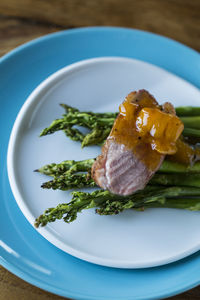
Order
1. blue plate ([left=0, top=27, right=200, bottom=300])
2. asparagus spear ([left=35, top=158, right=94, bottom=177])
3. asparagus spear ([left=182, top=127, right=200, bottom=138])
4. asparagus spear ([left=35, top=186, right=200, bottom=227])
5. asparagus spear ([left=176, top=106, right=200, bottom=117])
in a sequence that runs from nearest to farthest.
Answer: blue plate ([left=0, top=27, right=200, bottom=300]) < asparagus spear ([left=35, top=186, right=200, bottom=227]) < asparagus spear ([left=35, top=158, right=94, bottom=177]) < asparagus spear ([left=182, top=127, right=200, bottom=138]) < asparagus spear ([left=176, top=106, right=200, bottom=117])

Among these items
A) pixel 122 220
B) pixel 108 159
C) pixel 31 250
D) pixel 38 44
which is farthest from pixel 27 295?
pixel 38 44

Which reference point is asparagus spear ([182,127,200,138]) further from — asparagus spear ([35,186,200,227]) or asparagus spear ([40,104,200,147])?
asparagus spear ([35,186,200,227])

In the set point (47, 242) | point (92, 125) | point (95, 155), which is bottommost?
point (47, 242)

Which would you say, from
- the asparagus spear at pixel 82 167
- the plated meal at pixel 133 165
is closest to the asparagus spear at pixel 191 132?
the plated meal at pixel 133 165

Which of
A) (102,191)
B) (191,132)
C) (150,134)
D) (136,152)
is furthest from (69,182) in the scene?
(191,132)

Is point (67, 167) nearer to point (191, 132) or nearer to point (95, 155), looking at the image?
point (95, 155)

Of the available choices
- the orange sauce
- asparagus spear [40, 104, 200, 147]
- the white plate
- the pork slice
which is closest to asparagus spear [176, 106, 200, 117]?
asparagus spear [40, 104, 200, 147]

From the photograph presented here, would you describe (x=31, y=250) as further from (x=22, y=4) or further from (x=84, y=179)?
(x=22, y=4)
